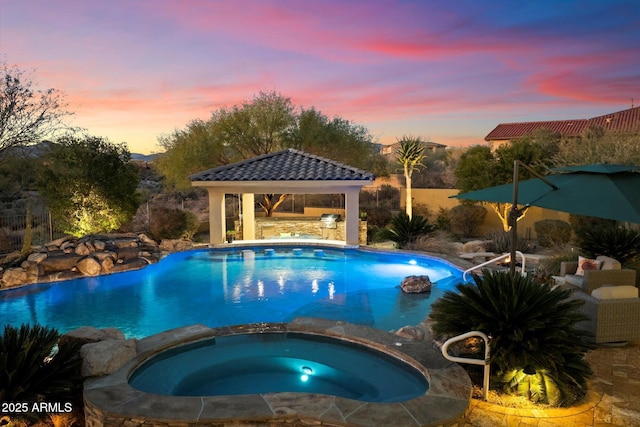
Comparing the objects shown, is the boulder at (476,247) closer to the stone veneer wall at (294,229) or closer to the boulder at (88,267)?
the stone veneer wall at (294,229)

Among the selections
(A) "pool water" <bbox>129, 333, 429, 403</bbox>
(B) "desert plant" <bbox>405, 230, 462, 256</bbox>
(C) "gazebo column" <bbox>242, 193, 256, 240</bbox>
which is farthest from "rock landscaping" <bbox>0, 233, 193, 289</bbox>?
(B) "desert plant" <bbox>405, 230, 462, 256</bbox>

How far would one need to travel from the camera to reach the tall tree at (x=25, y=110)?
56.1 ft

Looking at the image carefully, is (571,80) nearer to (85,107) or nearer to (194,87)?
(194,87)

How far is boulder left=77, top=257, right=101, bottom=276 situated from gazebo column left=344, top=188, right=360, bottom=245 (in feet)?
31.4

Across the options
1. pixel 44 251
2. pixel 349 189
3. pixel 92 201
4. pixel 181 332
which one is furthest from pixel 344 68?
pixel 181 332

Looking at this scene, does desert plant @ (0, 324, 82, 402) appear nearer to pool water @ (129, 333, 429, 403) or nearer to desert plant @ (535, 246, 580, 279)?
pool water @ (129, 333, 429, 403)

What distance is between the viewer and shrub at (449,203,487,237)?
21844mm

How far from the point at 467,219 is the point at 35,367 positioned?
20.0m

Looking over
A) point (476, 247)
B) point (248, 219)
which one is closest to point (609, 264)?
point (476, 247)

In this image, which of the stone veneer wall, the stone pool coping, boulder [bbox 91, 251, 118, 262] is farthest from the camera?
the stone veneer wall

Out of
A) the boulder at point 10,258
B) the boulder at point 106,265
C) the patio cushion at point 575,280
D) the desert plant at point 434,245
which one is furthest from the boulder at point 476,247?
the boulder at point 10,258

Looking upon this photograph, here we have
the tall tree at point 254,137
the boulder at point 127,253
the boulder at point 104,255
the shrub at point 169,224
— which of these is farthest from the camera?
the tall tree at point 254,137

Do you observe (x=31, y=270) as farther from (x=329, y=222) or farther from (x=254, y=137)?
(x=254, y=137)

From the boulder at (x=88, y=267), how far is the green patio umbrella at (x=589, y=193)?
41.3ft
